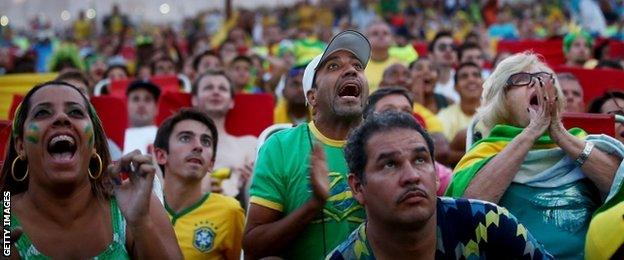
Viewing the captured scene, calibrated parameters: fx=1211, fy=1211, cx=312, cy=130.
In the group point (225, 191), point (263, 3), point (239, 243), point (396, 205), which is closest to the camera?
point (396, 205)

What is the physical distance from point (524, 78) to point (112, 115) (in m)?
3.86

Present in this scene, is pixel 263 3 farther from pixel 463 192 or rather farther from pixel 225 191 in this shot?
pixel 463 192

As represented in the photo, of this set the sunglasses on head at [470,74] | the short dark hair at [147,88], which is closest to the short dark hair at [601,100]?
the sunglasses on head at [470,74]

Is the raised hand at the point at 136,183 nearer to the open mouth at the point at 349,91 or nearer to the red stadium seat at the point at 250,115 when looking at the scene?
the open mouth at the point at 349,91

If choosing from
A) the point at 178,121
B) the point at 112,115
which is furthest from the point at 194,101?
the point at 178,121

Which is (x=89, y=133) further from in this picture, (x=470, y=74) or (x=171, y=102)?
(x=470, y=74)

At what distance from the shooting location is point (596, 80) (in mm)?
9039

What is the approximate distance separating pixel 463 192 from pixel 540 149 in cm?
40

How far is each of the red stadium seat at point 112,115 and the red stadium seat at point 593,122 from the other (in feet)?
11.5

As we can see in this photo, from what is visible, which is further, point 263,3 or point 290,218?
point 263,3

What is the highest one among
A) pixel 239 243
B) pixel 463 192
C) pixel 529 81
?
pixel 529 81

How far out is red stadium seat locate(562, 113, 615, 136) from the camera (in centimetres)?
587

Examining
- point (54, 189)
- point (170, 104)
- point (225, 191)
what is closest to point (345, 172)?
point (54, 189)

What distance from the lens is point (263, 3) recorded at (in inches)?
1604
